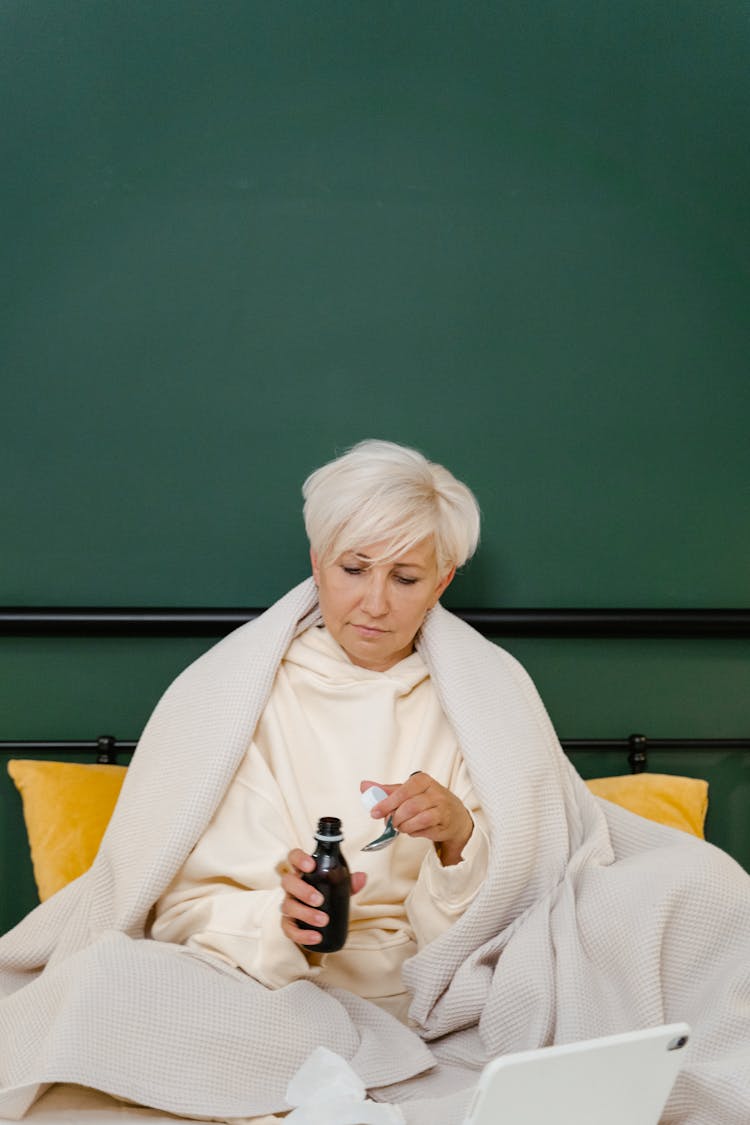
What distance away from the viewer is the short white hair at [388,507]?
6.31ft

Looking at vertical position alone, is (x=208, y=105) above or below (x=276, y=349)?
above

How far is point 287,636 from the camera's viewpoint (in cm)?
198

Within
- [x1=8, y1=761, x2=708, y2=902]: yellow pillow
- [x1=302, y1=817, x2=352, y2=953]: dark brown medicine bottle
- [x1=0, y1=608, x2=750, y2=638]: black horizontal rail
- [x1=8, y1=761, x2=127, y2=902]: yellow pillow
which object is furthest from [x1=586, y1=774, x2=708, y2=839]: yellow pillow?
[x1=8, y1=761, x2=127, y2=902]: yellow pillow

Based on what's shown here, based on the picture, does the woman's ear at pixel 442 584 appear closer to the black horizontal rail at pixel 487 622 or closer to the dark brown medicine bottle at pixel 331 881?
the black horizontal rail at pixel 487 622

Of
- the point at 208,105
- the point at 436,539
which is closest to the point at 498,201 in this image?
the point at 208,105

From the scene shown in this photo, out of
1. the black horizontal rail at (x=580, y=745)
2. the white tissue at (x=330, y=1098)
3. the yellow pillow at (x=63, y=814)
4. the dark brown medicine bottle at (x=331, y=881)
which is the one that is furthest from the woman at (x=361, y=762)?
the black horizontal rail at (x=580, y=745)

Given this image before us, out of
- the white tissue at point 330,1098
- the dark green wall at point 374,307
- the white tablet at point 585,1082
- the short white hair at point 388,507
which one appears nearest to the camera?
the white tablet at point 585,1082

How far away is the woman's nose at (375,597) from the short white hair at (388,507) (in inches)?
1.6

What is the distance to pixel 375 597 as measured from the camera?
1.93m

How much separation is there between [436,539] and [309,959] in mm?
699

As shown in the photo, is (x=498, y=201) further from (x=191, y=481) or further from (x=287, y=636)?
(x=287, y=636)

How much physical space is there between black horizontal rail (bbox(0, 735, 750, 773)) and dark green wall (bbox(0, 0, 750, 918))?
34 millimetres

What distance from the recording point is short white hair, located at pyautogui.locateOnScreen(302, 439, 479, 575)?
1.92 metres

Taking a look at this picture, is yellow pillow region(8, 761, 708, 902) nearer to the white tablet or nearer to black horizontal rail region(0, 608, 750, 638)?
black horizontal rail region(0, 608, 750, 638)
